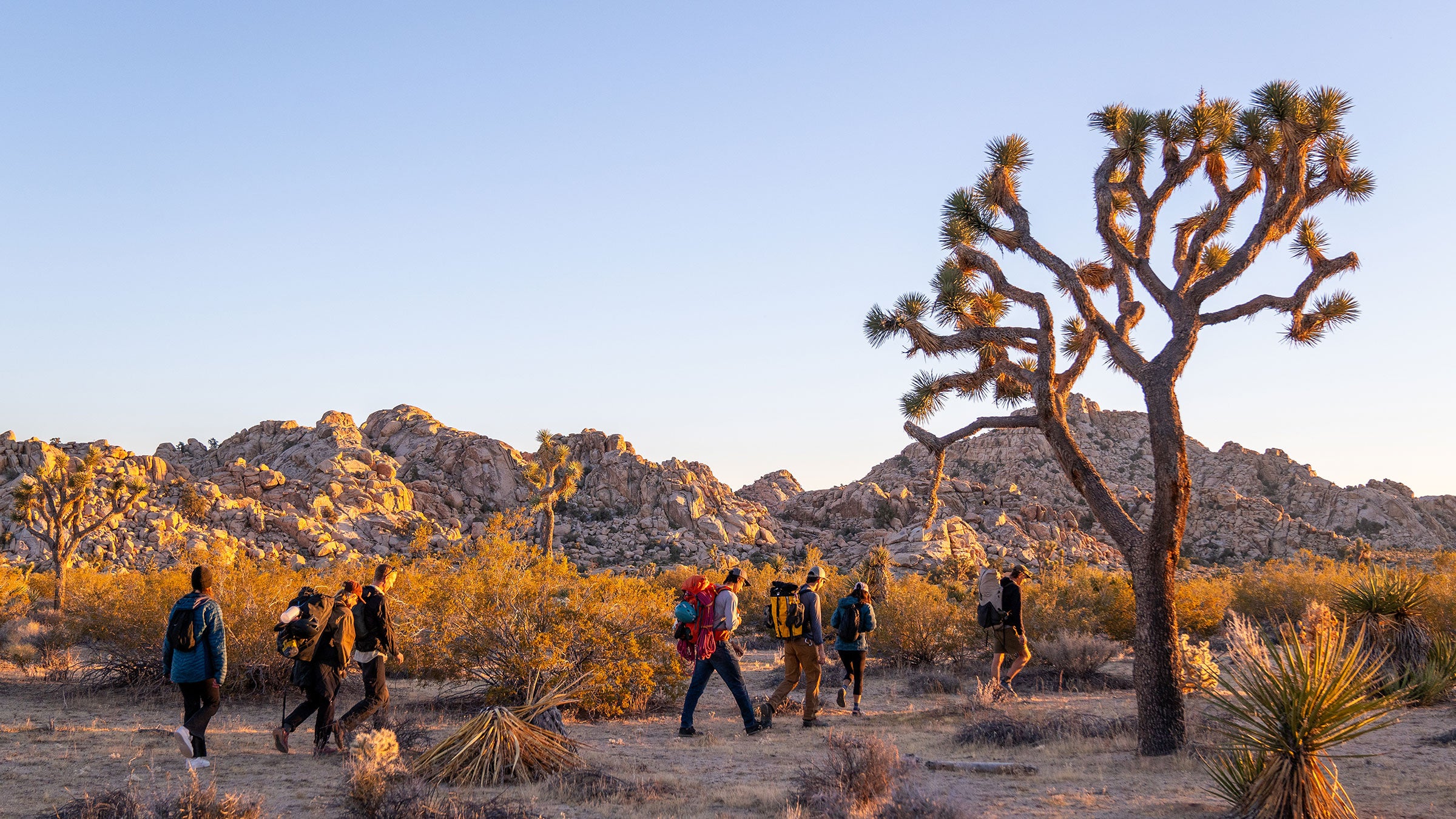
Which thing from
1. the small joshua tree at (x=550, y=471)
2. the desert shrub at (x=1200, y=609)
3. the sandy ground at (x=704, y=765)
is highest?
the small joshua tree at (x=550, y=471)

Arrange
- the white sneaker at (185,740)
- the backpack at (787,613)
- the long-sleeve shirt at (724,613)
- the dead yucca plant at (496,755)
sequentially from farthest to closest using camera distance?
the backpack at (787,613) < the long-sleeve shirt at (724,613) < the white sneaker at (185,740) < the dead yucca plant at (496,755)

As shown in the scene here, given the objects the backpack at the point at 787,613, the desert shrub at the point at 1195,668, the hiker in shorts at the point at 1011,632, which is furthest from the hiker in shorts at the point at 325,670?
the desert shrub at the point at 1195,668

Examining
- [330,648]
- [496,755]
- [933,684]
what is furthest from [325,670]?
[933,684]

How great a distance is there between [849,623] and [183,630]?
6.65 m

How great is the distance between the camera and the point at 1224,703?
5391 millimetres

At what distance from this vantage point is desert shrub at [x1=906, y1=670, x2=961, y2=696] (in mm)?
12586

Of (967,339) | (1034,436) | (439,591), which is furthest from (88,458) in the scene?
(1034,436)

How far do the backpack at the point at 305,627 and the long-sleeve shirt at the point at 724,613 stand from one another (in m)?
3.48

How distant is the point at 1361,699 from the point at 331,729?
7.70 meters

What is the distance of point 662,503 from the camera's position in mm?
49938

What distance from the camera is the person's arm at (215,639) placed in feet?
22.5

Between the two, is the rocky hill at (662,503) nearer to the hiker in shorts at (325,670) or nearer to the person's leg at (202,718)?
the hiker in shorts at (325,670)

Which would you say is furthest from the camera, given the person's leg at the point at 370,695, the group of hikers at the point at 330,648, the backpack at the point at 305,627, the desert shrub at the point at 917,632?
the desert shrub at the point at 917,632

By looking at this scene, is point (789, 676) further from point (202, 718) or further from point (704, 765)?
point (202, 718)
